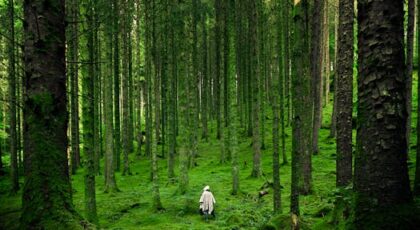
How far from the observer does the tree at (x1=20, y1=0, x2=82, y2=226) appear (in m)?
3.45

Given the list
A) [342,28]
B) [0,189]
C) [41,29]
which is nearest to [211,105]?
[0,189]

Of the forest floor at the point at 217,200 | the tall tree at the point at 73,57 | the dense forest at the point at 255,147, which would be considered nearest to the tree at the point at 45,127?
the dense forest at the point at 255,147

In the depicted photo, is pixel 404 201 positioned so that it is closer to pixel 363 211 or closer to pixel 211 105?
pixel 363 211

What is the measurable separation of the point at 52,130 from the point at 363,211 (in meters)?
2.93

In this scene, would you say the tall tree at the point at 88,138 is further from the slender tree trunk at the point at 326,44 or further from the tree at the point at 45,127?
the slender tree trunk at the point at 326,44

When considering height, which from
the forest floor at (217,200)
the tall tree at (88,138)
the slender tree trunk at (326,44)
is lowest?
the forest floor at (217,200)

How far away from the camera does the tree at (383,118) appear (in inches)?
106

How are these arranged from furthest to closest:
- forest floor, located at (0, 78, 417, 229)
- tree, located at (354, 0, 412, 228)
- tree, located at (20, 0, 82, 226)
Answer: forest floor, located at (0, 78, 417, 229), tree, located at (20, 0, 82, 226), tree, located at (354, 0, 412, 228)

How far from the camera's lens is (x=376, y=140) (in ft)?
8.95

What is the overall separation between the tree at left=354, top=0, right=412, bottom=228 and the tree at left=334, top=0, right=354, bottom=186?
229 inches

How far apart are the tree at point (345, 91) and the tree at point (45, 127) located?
6.58m

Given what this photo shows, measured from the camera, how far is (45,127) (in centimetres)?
356

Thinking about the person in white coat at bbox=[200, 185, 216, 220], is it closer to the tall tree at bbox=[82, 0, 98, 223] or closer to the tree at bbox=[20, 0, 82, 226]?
the tall tree at bbox=[82, 0, 98, 223]

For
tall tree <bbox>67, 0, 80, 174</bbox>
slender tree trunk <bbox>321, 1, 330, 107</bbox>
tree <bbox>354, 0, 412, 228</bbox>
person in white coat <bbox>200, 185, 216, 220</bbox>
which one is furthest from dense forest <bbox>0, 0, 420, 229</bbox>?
slender tree trunk <bbox>321, 1, 330, 107</bbox>
